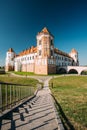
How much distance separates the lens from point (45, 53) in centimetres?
4978

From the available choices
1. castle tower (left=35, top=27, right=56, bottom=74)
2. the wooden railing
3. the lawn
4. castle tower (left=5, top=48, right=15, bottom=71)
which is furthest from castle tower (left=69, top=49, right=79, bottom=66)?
the wooden railing

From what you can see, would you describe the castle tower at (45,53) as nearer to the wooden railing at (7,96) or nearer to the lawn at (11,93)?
the lawn at (11,93)

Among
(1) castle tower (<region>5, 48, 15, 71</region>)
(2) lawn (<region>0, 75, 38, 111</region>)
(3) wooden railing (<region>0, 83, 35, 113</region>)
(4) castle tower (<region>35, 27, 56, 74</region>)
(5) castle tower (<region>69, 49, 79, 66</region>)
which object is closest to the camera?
(3) wooden railing (<region>0, 83, 35, 113</region>)

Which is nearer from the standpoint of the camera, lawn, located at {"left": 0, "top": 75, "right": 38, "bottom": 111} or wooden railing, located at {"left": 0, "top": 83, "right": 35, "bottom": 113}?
wooden railing, located at {"left": 0, "top": 83, "right": 35, "bottom": 113}

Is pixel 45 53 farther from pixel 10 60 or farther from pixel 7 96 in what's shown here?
pixel 7 96

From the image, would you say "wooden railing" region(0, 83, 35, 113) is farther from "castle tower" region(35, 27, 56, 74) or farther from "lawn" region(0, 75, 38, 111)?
"castle tower" region(35, 27, 56, 74)

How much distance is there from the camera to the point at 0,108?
517 cm

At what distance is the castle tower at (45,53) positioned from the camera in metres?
49.4

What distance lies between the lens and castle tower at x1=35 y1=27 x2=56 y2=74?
49.4 meters

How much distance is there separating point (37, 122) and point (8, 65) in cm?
7541

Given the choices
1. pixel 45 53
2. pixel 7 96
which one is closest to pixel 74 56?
pixel 45 53

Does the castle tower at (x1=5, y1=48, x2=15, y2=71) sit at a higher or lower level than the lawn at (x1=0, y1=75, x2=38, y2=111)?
higher

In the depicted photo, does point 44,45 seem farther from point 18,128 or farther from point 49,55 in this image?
point 18,128

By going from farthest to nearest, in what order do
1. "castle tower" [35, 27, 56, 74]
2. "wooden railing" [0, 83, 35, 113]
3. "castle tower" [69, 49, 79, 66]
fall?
"castle tower" [69, 49, 79, 66]
"castle tower" [35, 27, 56, 74]
"wooden railing" [0, 83, 35, 113]
